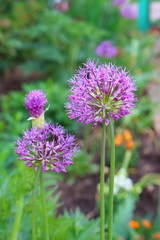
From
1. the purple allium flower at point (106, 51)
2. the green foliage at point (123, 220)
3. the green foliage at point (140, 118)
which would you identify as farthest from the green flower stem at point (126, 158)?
the purple allium flower at point (106, 51)

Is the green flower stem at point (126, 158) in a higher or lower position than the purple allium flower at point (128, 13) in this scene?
lower

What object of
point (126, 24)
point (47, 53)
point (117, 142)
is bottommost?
point (117, 142)

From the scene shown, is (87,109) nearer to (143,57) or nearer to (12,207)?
(12,207)

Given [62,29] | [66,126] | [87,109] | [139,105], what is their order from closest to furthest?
[87,109], [66,126], [139,105], [62,29]

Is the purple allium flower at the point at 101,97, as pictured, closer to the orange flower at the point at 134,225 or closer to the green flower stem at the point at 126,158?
the orange flower at the point at 134,225

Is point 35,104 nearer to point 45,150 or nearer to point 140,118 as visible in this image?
point 45,150

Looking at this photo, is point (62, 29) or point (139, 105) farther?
point (62, 29)

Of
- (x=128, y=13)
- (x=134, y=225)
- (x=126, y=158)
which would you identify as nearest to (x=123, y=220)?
(x=134, y=225)

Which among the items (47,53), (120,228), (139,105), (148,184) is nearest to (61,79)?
(47,53)

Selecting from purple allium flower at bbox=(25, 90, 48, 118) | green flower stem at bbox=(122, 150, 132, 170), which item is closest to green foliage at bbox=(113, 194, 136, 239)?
green flower stem at bbox=(122, 150, 132, 170)
